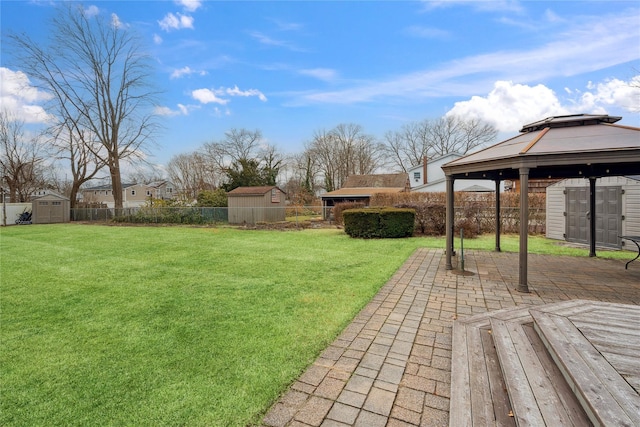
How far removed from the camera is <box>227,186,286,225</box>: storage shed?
63.1ft

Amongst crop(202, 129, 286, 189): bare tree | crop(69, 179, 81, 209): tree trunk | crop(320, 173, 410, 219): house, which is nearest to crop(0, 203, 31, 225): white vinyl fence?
crop(69, 179, 81, 209): tree trunk

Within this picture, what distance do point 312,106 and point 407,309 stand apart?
72.5ft

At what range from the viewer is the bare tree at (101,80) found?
2253cm

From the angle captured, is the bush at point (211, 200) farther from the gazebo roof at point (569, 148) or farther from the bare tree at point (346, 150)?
the bare tree at point (346, 150)

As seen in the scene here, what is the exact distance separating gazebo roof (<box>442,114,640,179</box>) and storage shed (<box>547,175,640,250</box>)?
8.77ft

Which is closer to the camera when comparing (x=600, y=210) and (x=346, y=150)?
(x=600, y=210)

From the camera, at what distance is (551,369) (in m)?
2.23

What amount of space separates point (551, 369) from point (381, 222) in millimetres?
8413

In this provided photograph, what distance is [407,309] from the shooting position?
3850 mm

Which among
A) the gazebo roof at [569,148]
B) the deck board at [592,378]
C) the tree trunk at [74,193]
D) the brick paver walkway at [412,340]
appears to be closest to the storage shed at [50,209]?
the tree trunk at [74,193]

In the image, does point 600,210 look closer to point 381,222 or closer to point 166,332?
point 381,222

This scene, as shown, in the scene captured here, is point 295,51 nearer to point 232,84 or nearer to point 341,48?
point 341,48

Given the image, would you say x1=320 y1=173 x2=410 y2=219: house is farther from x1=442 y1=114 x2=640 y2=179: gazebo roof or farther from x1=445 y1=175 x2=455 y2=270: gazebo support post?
x1=442 y1=114 x2=640 y2=179: gazebo roof

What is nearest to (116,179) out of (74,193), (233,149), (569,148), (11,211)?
(74,193)
